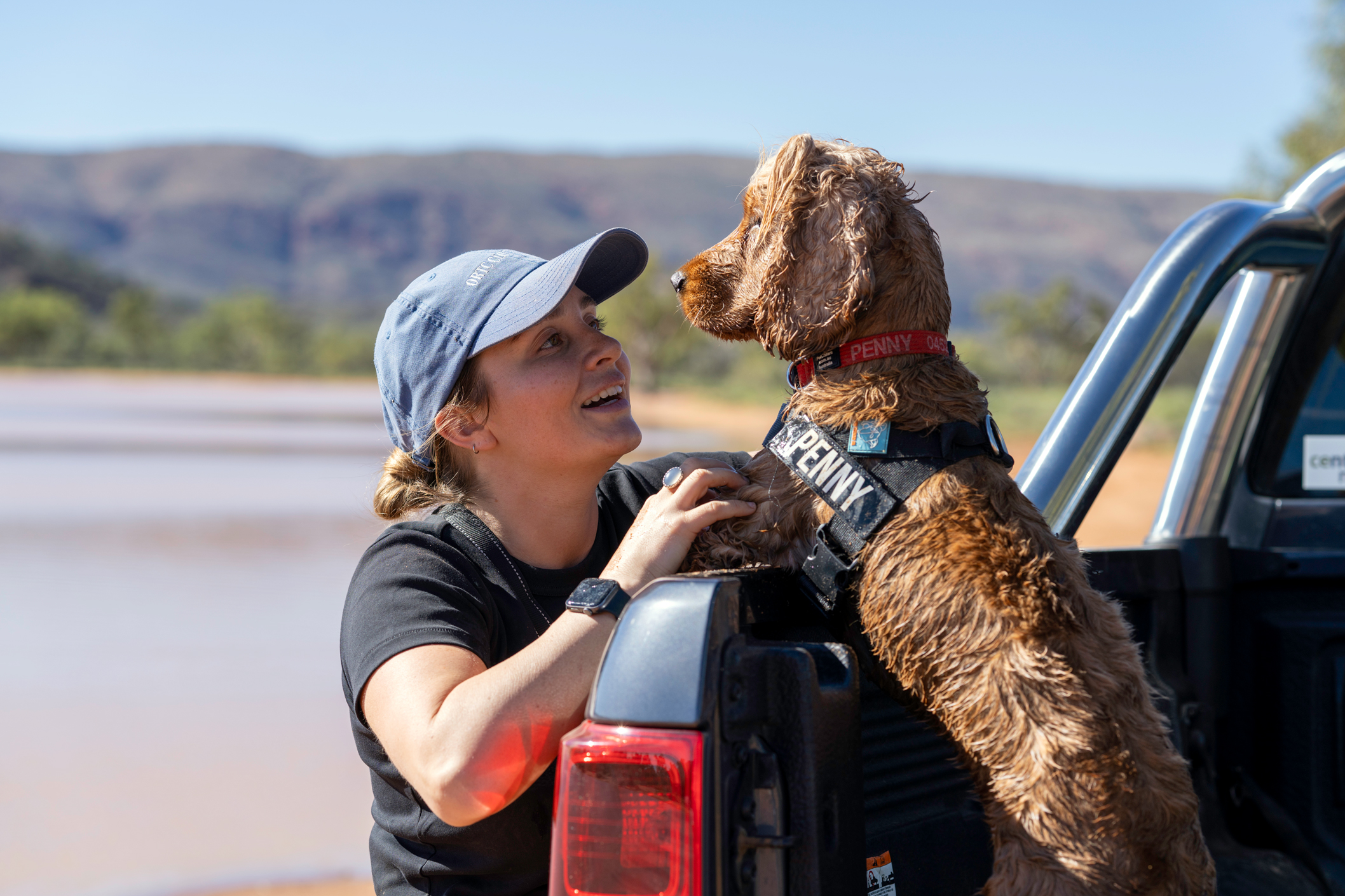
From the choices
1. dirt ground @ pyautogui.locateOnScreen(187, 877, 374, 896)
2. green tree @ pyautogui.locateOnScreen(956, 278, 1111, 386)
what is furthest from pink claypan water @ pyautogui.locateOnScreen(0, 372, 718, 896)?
green tree @ pyautogui.locateOnScreen(956, 278, 1111, 386)

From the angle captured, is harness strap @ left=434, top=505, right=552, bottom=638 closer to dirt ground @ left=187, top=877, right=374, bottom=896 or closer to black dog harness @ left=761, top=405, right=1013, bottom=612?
black dog harness @ left=761, top=405, right=1013, bottom=612

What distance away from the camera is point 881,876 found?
1.74 metres

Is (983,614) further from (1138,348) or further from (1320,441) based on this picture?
(1320,441)

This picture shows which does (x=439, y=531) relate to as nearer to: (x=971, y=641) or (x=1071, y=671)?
(x=971, y=641)

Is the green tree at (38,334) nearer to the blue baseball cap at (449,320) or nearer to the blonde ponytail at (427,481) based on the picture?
the blonde ponytail at (427,481)

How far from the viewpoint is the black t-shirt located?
6.31 ft

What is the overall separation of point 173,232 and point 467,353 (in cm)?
21968

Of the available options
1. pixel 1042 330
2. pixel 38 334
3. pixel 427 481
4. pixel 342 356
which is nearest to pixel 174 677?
pixel 427 481

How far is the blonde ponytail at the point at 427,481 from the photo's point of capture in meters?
2.51

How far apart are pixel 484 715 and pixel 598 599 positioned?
25 centimetres

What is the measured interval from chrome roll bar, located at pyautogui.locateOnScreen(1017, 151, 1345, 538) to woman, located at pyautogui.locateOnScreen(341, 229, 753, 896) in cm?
72

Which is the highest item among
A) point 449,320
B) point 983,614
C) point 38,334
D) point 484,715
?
point 449,320

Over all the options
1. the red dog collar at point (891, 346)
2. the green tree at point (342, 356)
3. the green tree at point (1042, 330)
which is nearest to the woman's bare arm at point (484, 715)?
the red dog collar at point (891, 346)

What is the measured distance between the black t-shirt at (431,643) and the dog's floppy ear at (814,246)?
829 mm
